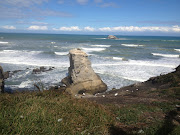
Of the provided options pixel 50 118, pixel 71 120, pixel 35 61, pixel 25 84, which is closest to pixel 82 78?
pixel 25 84

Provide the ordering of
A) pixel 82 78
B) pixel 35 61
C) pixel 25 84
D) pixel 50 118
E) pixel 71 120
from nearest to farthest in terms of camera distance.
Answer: pixel 50 118, pixel 71 120, pixel 82 78, pixel 25 84, pixel 35 61

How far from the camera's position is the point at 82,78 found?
1582 cm

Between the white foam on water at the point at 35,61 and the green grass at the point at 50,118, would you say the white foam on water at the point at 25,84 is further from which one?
the green grass at the point at 50,118

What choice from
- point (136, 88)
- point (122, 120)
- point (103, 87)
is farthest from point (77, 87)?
point (122, 120)

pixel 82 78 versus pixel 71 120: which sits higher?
pixel 71 120

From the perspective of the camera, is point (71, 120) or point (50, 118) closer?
point (50, 118)

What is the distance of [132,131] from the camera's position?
4660mm

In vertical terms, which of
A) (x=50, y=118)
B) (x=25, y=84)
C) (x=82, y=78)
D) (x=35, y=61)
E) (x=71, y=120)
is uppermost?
(x=50, y=118)

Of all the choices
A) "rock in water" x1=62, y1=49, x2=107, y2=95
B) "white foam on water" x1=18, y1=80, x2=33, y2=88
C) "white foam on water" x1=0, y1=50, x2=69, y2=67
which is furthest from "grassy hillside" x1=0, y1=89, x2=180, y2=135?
"white foam on water" x1=0, y1=50, x2=69, y2=67

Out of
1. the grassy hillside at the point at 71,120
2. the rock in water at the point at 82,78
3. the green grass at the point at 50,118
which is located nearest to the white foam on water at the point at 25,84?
the rock in water at the point at 82,78

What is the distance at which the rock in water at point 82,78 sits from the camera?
1543cm

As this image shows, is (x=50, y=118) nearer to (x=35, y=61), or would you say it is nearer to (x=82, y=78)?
(x=82, y=78)

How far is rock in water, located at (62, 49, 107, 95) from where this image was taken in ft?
50.6

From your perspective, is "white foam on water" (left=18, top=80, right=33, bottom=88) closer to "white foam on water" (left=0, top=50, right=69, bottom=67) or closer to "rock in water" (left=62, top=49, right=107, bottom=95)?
"rock in water" (left=62, top=49, right=107, bottom=95)
